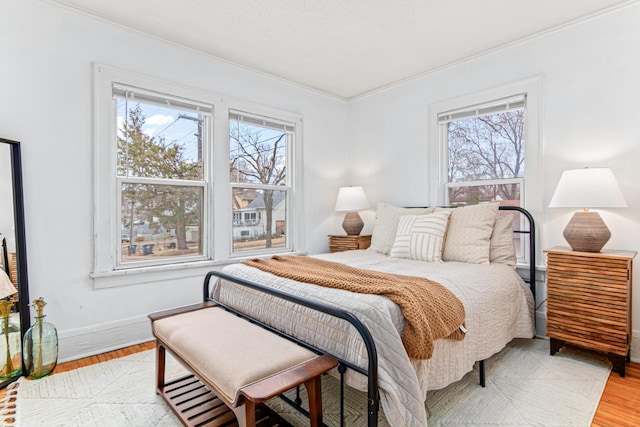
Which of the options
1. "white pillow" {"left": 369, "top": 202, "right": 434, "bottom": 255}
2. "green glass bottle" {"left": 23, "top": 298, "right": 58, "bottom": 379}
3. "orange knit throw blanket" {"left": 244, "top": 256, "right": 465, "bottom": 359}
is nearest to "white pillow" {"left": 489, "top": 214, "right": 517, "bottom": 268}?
"white pillow" {"left": 369, "top": 202, "right": 434, "bottom": 255}

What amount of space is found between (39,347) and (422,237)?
281 centimetres

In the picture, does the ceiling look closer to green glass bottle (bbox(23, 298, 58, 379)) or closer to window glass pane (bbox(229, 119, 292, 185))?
window glass pane (bbox(229, 119, 292, 185))

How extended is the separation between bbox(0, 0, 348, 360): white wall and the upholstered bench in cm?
102

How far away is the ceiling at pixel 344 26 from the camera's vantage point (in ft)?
8.21

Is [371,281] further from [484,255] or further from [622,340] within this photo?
[622,340]

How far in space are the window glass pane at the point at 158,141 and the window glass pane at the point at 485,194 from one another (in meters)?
2.57

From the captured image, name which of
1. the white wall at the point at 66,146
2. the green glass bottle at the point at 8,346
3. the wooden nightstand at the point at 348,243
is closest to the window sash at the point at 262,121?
the white wall at the point at 66,146

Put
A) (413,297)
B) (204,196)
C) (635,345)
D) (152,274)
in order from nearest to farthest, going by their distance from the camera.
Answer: (413,297)
(635,345)
(152,274)
(204,196)

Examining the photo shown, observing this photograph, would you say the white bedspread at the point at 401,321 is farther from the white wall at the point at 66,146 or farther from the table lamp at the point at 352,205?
the table lamp at the point at 352,205

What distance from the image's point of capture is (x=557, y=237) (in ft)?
9.24

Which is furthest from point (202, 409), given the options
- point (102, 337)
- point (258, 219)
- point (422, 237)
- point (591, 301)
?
point (591, 301)

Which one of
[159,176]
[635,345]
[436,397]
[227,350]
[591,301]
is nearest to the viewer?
[227,350]

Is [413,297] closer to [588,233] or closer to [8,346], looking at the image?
[588,233]

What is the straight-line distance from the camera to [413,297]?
1629 millimetres
